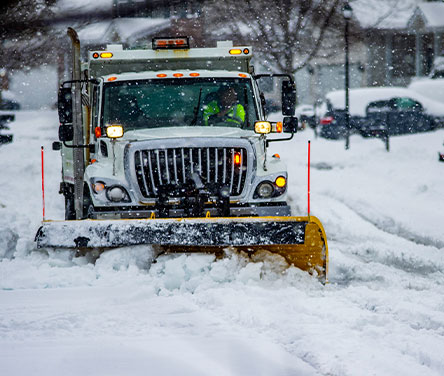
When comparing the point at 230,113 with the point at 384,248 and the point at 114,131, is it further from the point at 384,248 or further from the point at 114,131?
the point at 384,248

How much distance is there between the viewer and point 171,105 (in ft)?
27.2

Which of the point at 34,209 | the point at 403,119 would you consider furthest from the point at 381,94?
the point at 34,209

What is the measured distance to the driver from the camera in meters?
8.32

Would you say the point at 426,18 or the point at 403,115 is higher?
the point at 426,18

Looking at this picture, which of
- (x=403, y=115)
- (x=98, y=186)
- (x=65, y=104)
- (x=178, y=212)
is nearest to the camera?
(x=178, y=212)

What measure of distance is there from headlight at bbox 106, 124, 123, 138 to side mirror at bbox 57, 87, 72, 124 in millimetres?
633

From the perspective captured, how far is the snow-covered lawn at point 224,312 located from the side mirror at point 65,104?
1447 mm

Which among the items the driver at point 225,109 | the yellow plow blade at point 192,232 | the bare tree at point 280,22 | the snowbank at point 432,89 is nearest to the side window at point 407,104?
the snowbank at point 432,89

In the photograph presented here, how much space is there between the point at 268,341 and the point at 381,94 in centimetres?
2419

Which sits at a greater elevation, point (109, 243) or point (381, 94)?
point (381, 94)

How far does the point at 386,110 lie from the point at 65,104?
20.6m

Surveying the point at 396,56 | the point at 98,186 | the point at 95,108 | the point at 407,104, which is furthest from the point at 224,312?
the point at 396,56

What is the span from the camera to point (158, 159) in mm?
7336

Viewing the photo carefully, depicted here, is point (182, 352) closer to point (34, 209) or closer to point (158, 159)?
point (158, 159)
